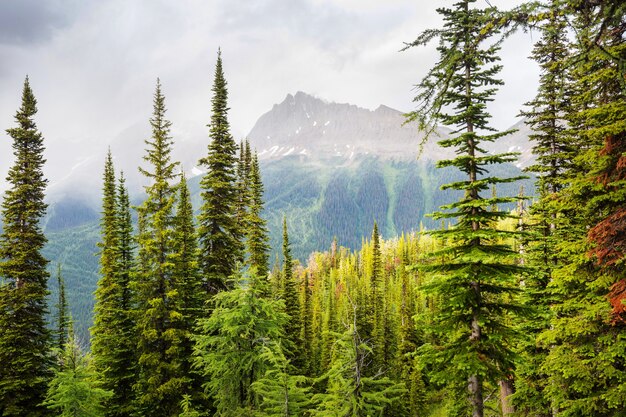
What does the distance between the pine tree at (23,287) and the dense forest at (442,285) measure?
4.1 inches

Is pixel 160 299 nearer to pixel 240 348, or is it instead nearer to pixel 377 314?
pixel 240 348

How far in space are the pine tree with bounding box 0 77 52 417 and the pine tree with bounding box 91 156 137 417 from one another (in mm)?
3449

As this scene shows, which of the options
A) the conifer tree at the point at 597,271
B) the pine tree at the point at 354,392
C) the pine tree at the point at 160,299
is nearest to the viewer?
the pine tree at the point at 354,392

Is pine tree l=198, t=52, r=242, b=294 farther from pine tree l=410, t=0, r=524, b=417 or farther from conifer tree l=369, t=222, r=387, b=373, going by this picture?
conifer tree l=369, t=222, r=387, b=373

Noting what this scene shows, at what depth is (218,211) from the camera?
77.2 feet

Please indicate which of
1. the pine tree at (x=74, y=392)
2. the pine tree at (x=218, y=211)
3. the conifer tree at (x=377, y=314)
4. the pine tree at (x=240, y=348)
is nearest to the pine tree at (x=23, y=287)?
the pine tree at (x=74, y=392)

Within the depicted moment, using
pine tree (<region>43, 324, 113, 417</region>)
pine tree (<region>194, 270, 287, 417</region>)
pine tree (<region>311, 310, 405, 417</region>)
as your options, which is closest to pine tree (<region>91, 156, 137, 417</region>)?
pine tree (<region>43, 324, 113, 417</region>)

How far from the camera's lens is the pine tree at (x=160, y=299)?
19.7 metres

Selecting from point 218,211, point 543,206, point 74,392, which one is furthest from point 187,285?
point 543,206

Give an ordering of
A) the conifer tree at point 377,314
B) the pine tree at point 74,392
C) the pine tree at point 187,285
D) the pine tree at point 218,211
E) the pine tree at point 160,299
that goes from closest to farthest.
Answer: the pine tree at point 74,392
the pine tree at point 160,299
the pine tree at point 187,285
the pine tree at point 218,211
the conifer tree at point 377,314

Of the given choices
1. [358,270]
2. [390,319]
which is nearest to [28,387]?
[390,319]

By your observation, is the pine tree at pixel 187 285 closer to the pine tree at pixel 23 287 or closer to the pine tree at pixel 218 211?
the pine tree at pixel 218 211

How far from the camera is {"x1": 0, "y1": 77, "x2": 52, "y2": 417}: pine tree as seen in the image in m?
20.1

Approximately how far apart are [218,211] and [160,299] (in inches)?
256
